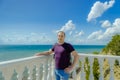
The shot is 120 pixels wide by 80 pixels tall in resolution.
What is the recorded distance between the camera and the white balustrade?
293cm

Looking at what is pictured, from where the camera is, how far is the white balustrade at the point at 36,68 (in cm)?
293

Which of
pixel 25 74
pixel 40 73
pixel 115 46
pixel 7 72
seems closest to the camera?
pixel 7 72

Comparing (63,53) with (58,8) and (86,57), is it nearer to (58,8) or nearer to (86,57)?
(86,57)

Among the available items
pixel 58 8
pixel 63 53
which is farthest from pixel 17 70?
pixel 58 8

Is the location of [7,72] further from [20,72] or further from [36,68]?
[36,68]

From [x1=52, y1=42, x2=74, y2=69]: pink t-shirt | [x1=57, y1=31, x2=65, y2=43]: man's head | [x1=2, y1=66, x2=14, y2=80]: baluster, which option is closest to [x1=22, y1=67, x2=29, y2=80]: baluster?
[x1=2, y1=66, x2=14, y2=80]: baluster

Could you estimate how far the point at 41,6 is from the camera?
38.7 m

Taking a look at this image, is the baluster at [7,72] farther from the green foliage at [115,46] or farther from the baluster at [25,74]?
the green foliage at [115,46]

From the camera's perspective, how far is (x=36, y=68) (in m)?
3.93

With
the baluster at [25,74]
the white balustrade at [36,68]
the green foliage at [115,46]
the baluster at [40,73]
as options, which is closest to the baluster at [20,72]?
the white balustrade at [36,68]

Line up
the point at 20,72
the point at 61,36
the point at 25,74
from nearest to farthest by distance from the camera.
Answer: the point at 20,72, the point at 25,74, the point at 61,36

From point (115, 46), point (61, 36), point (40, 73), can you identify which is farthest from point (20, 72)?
point (115, 46)

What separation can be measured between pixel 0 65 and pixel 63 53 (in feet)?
4.74

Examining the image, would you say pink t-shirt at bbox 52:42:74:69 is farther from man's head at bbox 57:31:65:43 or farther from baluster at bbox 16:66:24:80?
baluster at bbox 16:66:24:80
